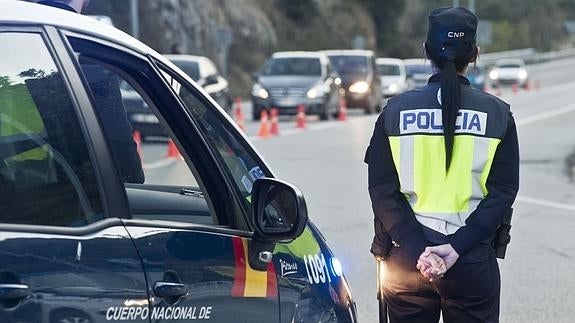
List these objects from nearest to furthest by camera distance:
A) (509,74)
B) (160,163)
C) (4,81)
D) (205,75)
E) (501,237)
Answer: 1. (4,81)
2. (501,237)
3. (160,163)
4. (205,75)
5. (509,74)

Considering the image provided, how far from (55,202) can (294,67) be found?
28959 mm

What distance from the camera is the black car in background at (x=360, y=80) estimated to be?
3572 centimetres

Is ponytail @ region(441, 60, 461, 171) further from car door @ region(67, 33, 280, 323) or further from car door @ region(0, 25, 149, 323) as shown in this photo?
car door @ region(0, 25, 149, 323)

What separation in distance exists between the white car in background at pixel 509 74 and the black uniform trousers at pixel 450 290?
57.7 m

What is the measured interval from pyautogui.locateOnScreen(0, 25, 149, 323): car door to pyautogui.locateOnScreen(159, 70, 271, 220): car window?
545 millimetres


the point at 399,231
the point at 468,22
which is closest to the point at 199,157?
the point at 399,231

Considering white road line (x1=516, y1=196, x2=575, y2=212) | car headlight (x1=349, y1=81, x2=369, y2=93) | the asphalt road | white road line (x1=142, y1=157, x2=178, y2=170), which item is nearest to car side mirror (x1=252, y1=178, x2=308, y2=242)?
the asphalt road

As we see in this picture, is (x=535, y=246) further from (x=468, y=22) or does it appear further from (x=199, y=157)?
(x=199, y=157)

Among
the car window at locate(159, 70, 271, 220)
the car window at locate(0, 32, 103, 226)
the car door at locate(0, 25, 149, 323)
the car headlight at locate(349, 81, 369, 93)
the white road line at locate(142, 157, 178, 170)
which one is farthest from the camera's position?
the car headlight at locate(349, 81, 369, 93)

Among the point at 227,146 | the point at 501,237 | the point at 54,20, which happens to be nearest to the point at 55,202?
the point at 54,20

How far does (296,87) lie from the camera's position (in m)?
30.6

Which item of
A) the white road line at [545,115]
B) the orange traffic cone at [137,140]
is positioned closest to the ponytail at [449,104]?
the orange traffic cone at [137,140]

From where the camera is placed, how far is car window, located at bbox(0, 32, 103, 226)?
289 cm

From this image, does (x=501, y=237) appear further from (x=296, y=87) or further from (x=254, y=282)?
(x=296, y=87)
